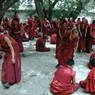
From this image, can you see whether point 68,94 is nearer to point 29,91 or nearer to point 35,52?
point 29,91

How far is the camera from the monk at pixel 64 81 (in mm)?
Answer: 5667

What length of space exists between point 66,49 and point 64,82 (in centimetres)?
219

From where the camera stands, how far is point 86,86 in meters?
5.96

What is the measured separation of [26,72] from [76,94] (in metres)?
2.11

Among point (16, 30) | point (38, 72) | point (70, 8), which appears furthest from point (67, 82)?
point (70, 8)

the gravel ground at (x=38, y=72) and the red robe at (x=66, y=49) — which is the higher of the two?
the red robe at (x=66, y=49)

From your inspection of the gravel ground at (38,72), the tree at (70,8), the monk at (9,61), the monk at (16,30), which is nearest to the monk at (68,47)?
the gravel ground at (38,72)

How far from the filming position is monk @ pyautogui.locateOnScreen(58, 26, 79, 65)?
768cm

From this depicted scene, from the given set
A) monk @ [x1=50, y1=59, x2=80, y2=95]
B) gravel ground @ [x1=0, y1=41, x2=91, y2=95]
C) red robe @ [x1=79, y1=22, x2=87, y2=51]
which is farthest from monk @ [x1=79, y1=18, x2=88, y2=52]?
monk @ [x1=50, y1=59, x2=80, y2=95]

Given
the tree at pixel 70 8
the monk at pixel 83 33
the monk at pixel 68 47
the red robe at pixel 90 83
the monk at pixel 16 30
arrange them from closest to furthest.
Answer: the red robe at pixel 90 83, the monk at pixel 68 47, the monk at pixel 16 30, the monk at pixel 83 33, the tree at pixel 70 8

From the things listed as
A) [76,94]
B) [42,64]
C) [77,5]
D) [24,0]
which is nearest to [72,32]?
[42,64]

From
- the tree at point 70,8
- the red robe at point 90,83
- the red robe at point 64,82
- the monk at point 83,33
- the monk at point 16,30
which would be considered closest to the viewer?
the red robe at point 64,82

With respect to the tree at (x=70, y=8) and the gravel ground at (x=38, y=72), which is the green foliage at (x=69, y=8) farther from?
the gravel ground at (x=38, y=72)

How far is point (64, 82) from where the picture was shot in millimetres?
5758
